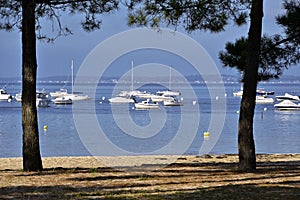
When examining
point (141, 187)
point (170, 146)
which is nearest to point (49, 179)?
point (141, 187)

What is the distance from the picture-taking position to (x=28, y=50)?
931 centimetres

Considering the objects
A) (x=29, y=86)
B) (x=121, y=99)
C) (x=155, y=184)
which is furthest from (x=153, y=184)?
(x=121, y=99)

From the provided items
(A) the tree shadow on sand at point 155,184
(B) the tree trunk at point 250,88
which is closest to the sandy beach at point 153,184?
Result: (A) the tree shadow on sand at point 155,184

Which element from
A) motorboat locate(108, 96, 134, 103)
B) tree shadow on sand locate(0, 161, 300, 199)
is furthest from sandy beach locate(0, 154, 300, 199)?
motorboat locate(108, 96, 134, 103)

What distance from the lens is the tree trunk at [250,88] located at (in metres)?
9.28

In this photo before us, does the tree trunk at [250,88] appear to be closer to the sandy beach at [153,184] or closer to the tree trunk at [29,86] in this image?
the sandy beach at [153,184]

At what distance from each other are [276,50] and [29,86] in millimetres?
4811

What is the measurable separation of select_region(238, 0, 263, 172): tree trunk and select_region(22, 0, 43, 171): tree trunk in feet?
10.7

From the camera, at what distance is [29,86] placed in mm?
9375

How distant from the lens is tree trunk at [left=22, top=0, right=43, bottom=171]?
9.29 meters

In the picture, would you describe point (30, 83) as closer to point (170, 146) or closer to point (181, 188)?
point (181, 188)

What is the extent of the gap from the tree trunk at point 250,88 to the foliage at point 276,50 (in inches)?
71.8

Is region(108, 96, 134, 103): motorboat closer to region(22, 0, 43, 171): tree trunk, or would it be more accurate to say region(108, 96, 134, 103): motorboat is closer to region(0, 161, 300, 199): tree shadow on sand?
region(22, 0, 43, 171): tree trunk

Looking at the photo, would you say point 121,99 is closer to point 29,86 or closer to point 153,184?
point 29,86
